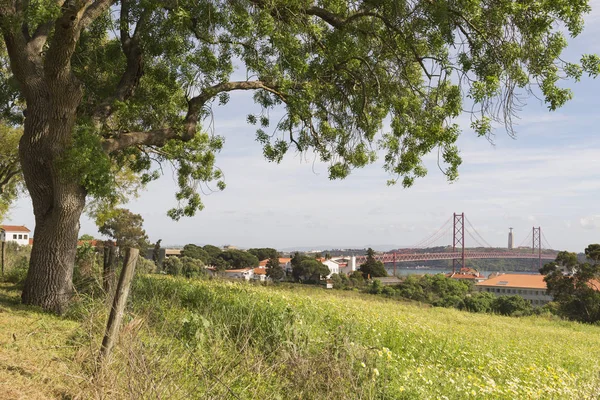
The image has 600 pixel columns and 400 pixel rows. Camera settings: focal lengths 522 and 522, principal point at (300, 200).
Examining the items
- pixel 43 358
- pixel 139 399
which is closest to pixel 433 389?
pixel 139 399

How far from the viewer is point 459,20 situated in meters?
8.66

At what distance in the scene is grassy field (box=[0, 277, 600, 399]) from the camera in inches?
172

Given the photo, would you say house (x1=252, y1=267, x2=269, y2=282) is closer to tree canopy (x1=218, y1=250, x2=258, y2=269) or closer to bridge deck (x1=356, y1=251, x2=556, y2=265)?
tree canopy (x1=218, y1=250, x2=258, y2=269)

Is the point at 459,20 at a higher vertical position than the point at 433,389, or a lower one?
higher

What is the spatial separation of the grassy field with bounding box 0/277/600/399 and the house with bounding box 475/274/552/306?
43019mm

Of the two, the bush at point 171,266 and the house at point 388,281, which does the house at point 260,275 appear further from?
the house at point 388,281

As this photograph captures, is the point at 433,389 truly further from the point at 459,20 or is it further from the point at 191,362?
the point at 459,20

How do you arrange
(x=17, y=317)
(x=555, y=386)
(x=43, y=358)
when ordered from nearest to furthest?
(x=43, y=358), (x=555, y=386), (x=17, y=317)

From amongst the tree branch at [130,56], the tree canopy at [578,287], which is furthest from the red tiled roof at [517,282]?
the tree branch at [130,56]

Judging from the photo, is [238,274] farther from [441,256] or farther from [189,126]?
[441,256]

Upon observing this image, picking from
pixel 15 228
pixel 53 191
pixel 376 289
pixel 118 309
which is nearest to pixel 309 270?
pixel 376 289

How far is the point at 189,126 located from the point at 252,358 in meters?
6.43

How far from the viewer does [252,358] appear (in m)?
5.34

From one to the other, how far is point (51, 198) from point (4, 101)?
17.8ft
